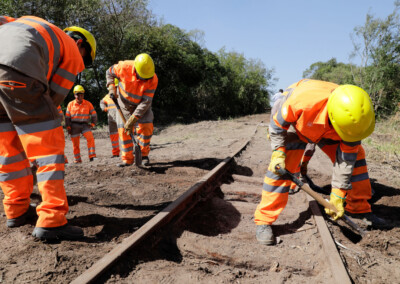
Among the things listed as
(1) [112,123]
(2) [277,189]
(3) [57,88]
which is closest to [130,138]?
(1) [112,123]

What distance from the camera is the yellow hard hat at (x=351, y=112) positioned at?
7.98 feet

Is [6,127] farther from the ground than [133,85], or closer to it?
closer to it

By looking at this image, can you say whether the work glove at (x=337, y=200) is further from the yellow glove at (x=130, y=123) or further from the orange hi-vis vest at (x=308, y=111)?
the yellow glove at (x=130, y=123)

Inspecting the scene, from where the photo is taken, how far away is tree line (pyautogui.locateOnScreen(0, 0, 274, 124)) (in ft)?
49.0

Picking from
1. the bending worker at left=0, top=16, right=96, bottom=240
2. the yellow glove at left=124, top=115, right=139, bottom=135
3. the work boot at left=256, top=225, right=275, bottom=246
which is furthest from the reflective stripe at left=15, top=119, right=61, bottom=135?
the yellow glove at left=124, top=115, right=139, bottom=135

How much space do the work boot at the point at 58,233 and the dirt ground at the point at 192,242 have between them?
60mm

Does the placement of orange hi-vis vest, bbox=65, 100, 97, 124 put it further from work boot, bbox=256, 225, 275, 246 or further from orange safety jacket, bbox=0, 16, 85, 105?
work boot, bbox=256, 225, 275, 246

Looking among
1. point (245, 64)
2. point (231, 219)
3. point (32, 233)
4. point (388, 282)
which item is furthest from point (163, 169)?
point (245, 64)

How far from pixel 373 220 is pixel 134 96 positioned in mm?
4277

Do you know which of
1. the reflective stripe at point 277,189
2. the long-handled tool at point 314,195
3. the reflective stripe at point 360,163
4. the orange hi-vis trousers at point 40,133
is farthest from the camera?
the reflective stripe at point 360,163

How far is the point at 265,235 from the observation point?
281cm

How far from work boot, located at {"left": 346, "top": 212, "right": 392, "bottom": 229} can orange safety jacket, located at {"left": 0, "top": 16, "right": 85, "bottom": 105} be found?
350 centimetres

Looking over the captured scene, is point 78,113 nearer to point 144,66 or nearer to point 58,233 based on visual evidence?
point 144,66

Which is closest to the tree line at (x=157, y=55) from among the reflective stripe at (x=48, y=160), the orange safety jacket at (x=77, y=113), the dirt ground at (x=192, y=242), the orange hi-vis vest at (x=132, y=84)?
the orange safety jacket at (x=77, y=113)
